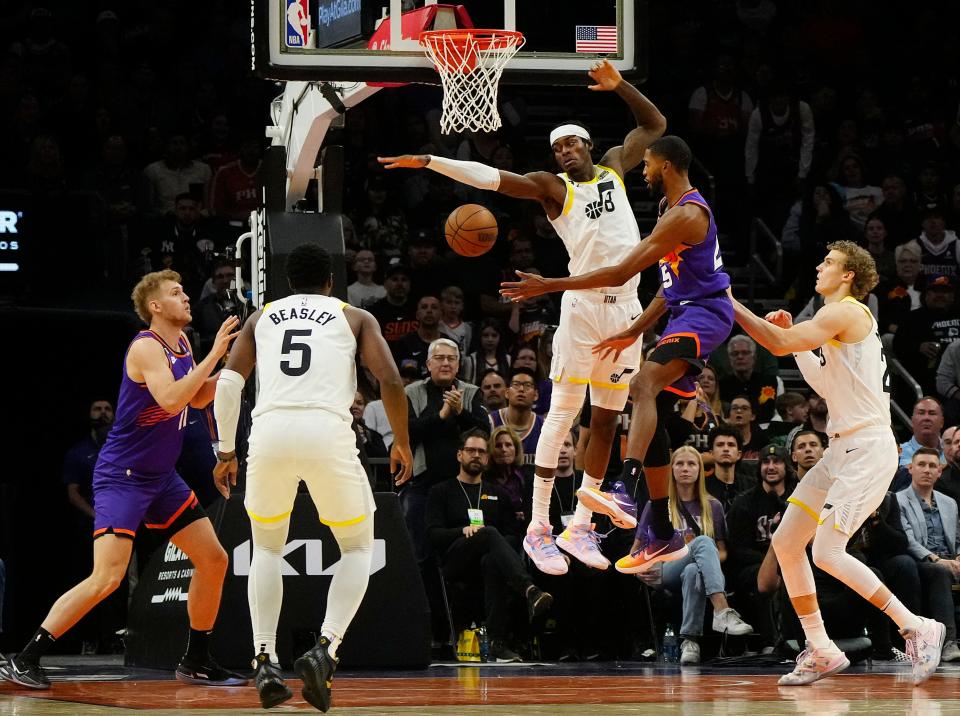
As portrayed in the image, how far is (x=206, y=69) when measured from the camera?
16312mm

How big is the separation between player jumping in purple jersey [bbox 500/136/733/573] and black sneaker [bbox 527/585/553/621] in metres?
1.48

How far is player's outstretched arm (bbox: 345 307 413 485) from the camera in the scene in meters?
7.67

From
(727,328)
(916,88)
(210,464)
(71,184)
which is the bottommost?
(210,464)

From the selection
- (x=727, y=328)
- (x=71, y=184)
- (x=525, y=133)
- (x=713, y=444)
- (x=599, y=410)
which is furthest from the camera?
(x=525, y=133)

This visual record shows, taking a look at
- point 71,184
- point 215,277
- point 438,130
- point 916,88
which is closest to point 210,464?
point 215,277

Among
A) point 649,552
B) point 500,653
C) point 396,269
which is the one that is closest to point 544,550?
point 649,552

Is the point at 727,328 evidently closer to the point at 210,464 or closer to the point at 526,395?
the point at 526,395

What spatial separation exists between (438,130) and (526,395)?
180 inches

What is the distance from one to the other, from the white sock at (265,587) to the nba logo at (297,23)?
3.40 meters

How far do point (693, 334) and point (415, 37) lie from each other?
255cm

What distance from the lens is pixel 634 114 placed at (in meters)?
9.12

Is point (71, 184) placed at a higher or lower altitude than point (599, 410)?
higher

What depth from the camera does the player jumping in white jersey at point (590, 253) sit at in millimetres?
Result: 9117

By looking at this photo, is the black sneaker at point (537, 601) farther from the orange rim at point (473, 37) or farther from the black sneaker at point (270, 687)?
the orange rim at point (473, 37)
